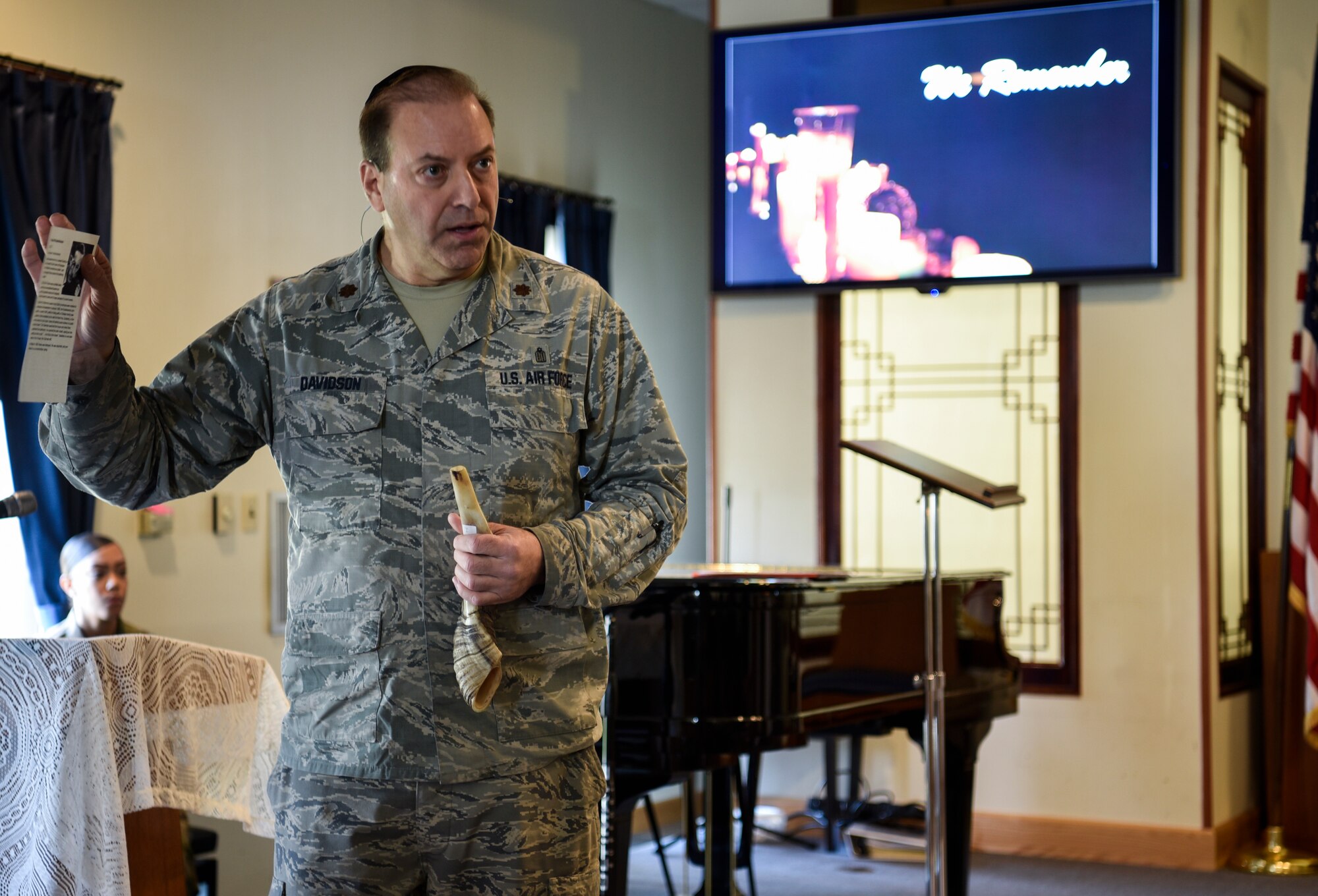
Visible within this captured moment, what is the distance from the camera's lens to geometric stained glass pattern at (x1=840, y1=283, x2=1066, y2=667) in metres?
5.53

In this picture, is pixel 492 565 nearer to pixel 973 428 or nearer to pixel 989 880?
pixel 989 880

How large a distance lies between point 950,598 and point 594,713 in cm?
235

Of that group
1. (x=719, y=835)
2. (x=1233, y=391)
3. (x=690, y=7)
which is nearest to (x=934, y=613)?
(x=719, y=835)

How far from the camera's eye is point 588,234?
6117 mm

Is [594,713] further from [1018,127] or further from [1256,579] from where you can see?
[1256,579]

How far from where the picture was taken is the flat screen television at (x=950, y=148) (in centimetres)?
514

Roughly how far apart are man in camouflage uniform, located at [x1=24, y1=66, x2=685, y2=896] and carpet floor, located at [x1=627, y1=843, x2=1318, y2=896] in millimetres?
3249

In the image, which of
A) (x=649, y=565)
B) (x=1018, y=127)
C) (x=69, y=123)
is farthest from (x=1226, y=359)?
(x=649, y=565)

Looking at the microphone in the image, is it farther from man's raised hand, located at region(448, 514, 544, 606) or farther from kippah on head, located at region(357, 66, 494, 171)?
man's raised hand, located at region(448, 514, 544, 606)

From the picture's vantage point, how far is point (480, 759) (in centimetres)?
162

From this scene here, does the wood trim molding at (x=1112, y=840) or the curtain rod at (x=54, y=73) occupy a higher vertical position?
the curtain rod at (x=54, y=73)

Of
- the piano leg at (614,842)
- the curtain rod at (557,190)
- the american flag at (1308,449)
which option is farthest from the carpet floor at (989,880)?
the curtain rod at (557,190)

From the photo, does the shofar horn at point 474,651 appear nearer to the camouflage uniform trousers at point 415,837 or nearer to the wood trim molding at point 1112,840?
the camouflage uniform trousers at point 415,837

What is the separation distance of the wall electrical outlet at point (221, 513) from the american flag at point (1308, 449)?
143 inches
